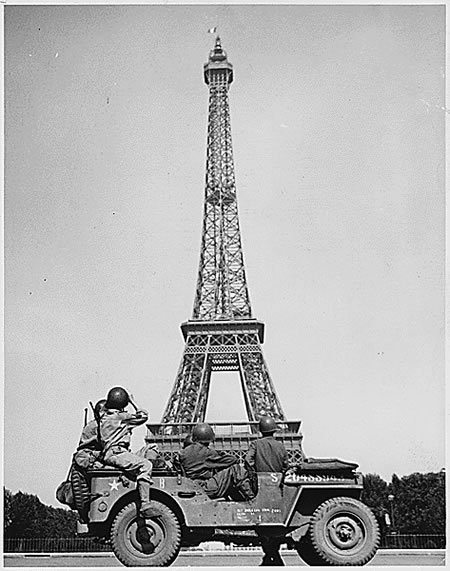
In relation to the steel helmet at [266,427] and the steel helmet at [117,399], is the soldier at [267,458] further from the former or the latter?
the steel helmet at [117,399]

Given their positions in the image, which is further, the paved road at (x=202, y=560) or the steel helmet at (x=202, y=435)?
the paved road at (x=202, y=560)

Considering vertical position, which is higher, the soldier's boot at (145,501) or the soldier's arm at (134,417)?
Answer: the soldier's arm at (134,417)

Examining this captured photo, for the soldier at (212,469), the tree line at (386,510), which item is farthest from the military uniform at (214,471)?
the tree line at (386,510)

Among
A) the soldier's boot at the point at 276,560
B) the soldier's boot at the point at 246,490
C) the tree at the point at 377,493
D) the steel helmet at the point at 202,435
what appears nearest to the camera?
the soldier's boot at the point at 246,490

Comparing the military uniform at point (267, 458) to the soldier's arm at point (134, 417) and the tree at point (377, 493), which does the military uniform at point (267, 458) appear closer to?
the soldier's arm at point (134, 417)

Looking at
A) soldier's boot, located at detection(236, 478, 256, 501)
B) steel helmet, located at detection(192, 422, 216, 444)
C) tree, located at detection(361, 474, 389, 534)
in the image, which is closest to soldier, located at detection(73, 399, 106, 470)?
steel helmet, located at detection(192, 422, 216, 444)

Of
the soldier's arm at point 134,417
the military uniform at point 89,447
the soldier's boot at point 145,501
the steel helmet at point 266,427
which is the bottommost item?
the soldier's boot at point 145,501

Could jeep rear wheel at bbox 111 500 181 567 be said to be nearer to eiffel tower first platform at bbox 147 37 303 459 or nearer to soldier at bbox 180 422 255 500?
soldier at bbox 180 422 255 500

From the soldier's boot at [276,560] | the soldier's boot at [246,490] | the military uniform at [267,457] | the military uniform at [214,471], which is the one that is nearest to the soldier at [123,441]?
the military uniform at [214,471]

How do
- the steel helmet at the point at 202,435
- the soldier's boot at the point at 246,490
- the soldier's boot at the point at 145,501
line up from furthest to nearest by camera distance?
the steel helmet at the point at 202,435 → the soldier's boot at the point at 246,490 → the soldier's boot at the point at 145,501
